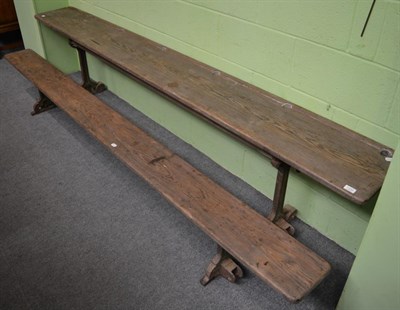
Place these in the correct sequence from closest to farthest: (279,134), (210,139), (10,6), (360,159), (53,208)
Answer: (360,159) → (279,134) → (53,208) → (210,139) → (10,6)

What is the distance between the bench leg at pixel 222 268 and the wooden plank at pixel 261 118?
0.50 metres

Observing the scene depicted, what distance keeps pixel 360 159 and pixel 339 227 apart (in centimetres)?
50

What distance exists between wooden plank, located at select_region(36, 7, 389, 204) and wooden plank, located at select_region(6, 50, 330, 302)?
26 cm

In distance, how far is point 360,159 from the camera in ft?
4.69

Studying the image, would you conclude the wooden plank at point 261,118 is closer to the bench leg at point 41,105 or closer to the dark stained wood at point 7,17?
the bench leg at point 41,105

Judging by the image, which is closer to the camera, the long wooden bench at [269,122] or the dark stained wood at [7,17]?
→ the long wooden bench at [269,122]

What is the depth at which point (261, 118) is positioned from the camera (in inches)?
65.7

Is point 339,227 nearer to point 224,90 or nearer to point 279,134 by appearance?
point 279,134

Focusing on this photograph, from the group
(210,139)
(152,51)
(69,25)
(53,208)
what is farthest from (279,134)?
(69,25)

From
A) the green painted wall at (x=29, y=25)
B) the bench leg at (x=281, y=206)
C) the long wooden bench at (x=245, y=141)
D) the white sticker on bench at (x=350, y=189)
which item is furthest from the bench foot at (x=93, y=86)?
the white sticker on bench at (x=350, y=189)

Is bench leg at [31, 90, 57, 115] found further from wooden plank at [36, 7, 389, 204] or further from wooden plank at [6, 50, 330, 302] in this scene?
wooden plank at [36, 7, 389, 204]

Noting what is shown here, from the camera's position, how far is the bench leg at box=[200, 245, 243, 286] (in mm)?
1652

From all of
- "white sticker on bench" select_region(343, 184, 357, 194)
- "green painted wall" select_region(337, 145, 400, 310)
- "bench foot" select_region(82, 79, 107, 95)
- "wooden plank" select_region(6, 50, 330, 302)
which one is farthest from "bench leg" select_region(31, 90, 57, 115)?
"green painted wall" select_region(337, 145, 400, 310)

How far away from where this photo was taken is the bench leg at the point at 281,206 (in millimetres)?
1638
